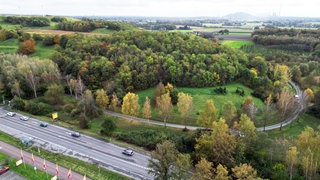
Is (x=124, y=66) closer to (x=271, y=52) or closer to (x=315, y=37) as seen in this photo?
(x=271, y=52)

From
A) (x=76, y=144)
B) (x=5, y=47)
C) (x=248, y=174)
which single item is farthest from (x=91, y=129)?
(x=5, y=47)

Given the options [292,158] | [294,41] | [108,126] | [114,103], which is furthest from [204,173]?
[294,41]

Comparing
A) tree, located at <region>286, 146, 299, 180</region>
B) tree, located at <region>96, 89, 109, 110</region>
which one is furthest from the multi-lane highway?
tree, located at <region>286, 146, 299, 180</region>

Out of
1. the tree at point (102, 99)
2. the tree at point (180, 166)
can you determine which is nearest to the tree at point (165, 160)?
the tree at point (180, 166)

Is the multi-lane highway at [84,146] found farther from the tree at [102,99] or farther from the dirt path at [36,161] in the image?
the tree at [102,99]

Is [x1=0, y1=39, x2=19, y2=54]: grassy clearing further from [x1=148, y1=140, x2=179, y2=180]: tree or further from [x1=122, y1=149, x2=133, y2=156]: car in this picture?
[x1=148, y1=140, x2=179, y2=180]: tree

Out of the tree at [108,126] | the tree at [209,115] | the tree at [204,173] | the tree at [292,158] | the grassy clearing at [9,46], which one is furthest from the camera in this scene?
the grassy clearing at [9,46]
